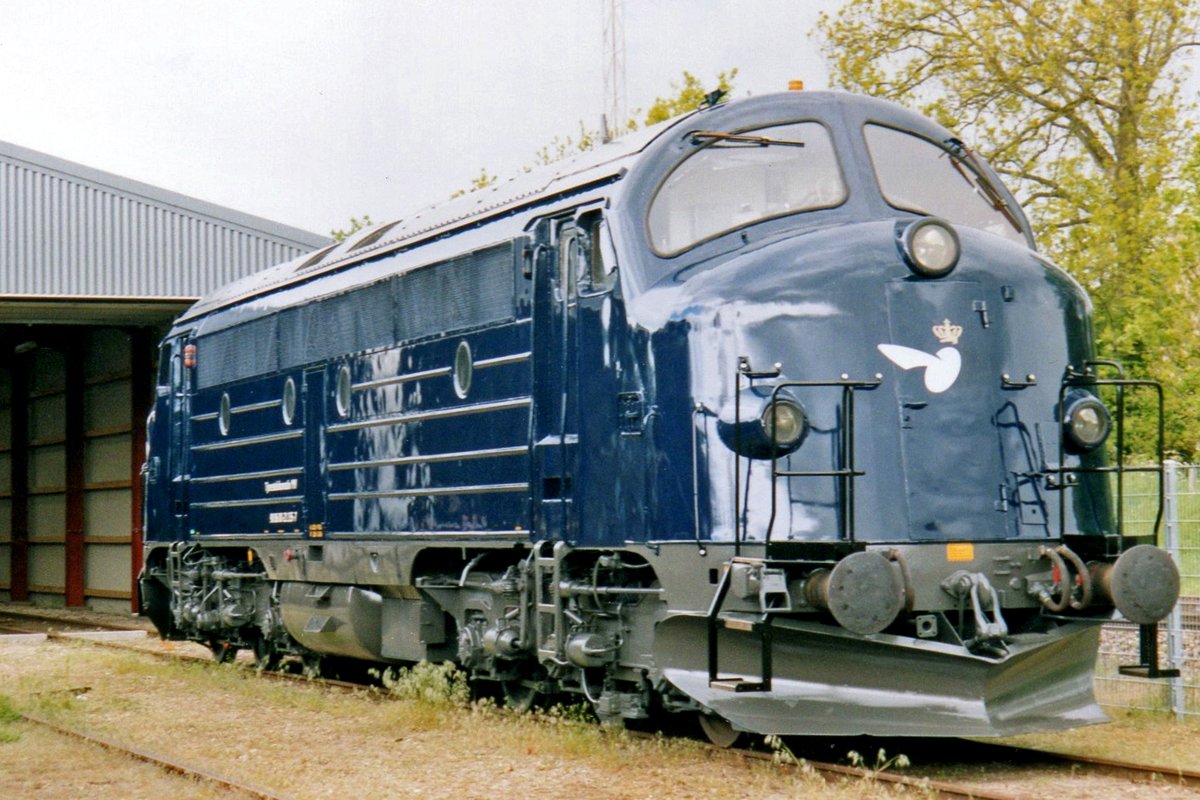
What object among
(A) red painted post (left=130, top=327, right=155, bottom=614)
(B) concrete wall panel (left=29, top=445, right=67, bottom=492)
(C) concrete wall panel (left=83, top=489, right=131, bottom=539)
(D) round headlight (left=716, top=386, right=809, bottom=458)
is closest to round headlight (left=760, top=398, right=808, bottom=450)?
(D) round headlight (left=716, top=386, right=809, bottom=458)

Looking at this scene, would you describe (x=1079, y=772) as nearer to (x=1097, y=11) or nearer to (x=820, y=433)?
(x=820, y=433)

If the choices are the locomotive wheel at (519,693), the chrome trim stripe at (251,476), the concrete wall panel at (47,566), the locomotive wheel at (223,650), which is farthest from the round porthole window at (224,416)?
the concrete wall panel at (47,566)

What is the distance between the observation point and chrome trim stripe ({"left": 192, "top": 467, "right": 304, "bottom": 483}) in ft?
42.5

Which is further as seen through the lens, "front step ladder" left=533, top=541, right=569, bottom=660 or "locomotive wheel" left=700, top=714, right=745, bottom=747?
"front step ladder" left=533, top=541, right=569, bottom=660

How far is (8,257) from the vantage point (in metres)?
22.3

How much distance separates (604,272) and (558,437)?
112cm

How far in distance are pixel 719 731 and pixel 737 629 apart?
47.7 inches

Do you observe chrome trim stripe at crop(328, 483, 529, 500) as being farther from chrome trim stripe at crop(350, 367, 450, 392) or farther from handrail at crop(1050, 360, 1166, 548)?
handrail at crop(1050, 360, 1166, 548)

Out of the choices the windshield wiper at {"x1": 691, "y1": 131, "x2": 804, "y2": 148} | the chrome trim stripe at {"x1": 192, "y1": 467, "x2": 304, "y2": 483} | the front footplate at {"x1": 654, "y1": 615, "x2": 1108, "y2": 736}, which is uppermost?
the windshield wiper at {"x1": 691, "y1": 131, "x2": 804, "y2": 148}

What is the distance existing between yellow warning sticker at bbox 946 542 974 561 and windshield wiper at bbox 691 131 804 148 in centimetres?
259

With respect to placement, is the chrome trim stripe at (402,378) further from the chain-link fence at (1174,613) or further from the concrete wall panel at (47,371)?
the concrete wall panel at (47,371)

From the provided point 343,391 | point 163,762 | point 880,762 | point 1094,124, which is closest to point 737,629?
point 880,762

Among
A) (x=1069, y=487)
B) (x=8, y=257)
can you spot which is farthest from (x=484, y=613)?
(x=8, y=257)

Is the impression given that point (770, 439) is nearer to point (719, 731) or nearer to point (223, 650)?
point (719, 731)
